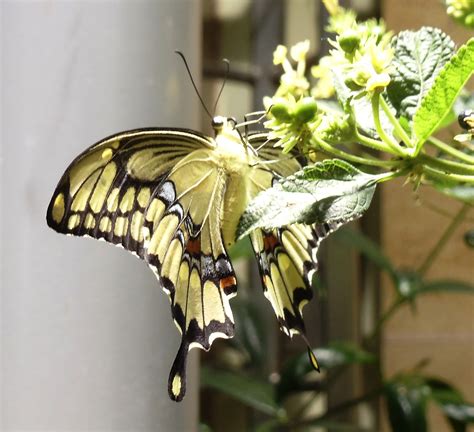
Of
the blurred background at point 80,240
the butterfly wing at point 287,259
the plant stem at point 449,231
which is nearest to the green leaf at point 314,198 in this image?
the butterfly wing at point 287,259

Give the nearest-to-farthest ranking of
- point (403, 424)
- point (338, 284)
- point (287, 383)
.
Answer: point (403, 424), point (287, 383), point (338, 284)

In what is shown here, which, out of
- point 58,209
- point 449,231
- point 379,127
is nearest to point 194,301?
point 58,209

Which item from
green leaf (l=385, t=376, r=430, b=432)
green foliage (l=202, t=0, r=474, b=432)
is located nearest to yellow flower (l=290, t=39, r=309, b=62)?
green foliage (l=202, t=0, r=474, b=432)

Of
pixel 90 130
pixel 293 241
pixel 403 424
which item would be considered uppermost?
pixel 90 130

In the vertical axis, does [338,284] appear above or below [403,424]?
above

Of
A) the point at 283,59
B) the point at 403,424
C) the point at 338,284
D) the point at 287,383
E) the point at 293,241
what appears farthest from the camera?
the point at 338,284

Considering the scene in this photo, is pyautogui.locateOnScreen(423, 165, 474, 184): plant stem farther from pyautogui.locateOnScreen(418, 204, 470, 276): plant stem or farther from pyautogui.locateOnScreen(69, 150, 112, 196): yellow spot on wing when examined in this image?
pyautogui.locateOnScreen(418, 204, 470, 276): plant stem

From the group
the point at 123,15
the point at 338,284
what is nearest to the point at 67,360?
the point at 123,15

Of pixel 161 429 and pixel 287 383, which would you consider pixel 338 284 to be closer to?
pixel 287 383
